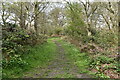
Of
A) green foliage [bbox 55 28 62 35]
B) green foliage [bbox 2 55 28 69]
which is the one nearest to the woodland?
green foliage [bbox 2 55 28 69]

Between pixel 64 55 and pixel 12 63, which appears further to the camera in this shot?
pixel 64 55

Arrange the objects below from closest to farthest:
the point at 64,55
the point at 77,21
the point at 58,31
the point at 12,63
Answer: the point at 12,63 → the point at 64,55 → the point at 77,21 → the point at 58,31

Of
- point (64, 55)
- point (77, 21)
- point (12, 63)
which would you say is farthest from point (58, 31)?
point (12, 63)

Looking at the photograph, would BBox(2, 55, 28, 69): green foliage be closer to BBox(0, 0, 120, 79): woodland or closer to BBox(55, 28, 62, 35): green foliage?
BBox(0, 0, 120, 79): woodland

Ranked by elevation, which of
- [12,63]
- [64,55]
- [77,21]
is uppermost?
[77,21]

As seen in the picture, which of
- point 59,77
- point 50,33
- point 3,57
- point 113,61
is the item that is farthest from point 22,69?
point 50,33

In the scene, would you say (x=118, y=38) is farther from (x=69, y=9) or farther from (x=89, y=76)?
(x=69, y=9)

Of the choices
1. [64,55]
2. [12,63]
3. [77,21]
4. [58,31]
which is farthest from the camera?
[58,31]

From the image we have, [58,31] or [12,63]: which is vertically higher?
[58,31]

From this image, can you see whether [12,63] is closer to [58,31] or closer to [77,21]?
[77,21]

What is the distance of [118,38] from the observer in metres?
10.6

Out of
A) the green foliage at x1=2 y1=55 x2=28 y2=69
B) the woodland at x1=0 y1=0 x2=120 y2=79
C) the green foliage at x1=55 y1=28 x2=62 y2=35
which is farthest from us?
the green foliage at x1=55 y1=28 x2=62 y2=35

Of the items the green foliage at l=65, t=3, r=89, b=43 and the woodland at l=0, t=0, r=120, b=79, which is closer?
the woodland at l=0, t=0, r=120, b=79

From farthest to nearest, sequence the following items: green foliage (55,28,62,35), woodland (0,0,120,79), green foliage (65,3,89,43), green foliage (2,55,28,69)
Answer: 1. green foliage (55,28,62,35)
2. green foliage (65,3,89,43)
3. green foliage (2,55,28,69)
4. woodland (0,0,120,79)
